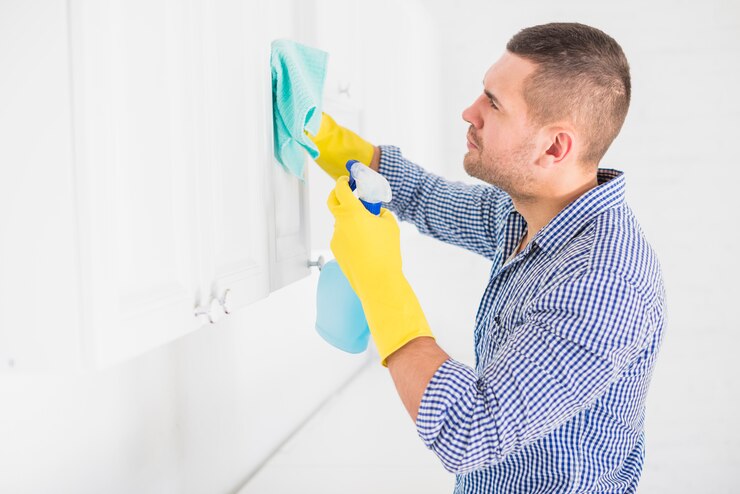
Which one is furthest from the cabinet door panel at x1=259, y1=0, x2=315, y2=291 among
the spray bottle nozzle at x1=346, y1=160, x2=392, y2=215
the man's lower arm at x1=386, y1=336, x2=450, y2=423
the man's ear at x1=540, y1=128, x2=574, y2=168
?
the man's ear at x1=540, y1=128, x2=574, y2=168

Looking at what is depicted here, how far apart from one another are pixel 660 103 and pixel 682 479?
1516mm

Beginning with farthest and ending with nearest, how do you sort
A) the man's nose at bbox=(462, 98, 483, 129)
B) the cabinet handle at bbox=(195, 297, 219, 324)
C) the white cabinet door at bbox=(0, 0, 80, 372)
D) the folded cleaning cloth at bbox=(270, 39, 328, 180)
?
the man's nose at bbox=(462, 98, 483, 129) < the folded cleaning cloth at bbox=(270, 39, 328, 180) < the cabinet handle at bbox=(195, 297, 219, 324) < the white cabinet door at bbox=(0, 0, 80, 372)

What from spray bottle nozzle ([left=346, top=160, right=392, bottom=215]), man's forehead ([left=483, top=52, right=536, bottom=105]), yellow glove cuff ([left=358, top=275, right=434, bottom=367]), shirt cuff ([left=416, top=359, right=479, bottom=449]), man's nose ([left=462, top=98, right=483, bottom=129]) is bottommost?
shirt cuff ([left=416, top=359, right=479, bottom=449])

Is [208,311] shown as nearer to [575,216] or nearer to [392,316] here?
[392,316]

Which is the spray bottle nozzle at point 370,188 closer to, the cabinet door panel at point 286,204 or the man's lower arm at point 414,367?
the cabinet door panel at point 286,204

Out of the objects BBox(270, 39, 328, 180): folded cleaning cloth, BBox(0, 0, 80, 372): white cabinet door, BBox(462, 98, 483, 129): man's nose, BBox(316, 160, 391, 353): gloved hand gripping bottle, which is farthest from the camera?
BBox(462, 98, 483, 129): man's nose

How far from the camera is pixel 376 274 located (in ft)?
3.78

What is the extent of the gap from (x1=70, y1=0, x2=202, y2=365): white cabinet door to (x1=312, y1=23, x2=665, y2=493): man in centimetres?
36

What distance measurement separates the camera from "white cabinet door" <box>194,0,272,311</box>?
0.91m

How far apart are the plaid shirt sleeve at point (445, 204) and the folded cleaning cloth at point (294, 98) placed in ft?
1.41

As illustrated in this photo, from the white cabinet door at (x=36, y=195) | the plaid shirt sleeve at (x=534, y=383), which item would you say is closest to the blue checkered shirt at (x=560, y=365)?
the plaid shirt sleeve at (x=534, y=383)

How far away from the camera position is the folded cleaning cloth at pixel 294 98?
111cm

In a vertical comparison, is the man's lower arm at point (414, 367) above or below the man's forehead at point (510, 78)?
below

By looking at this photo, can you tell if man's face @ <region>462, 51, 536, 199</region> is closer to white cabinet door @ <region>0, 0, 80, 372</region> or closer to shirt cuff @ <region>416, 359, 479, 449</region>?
shirt cuff @ <region>416, 359, 479, 449</region>
